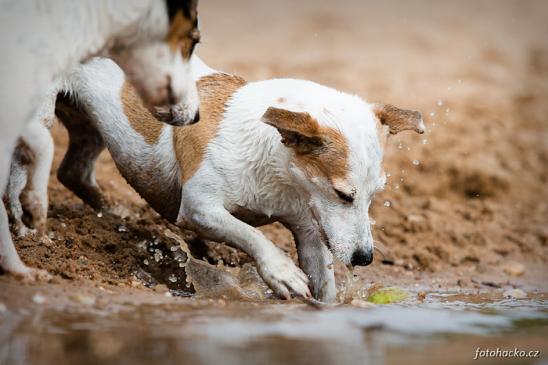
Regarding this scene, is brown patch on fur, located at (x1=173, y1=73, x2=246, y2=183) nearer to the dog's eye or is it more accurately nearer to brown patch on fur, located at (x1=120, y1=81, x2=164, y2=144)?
brown patch on fur, located at (x1=120, y1=81, x2=164, y2=144)

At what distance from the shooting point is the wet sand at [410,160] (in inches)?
227

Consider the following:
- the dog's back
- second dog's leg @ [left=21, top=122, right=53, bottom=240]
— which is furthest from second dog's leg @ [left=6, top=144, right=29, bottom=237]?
the dog's back

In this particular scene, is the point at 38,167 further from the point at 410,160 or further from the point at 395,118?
the point at 410,160

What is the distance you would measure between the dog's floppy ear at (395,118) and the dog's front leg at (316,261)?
0.77m

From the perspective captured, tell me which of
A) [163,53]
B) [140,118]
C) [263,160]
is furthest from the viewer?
[140,118]

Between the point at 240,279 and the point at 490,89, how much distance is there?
21.4 feet

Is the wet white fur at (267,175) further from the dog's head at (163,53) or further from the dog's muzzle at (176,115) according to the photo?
the dog's head at (163,53)

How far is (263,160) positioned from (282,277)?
737 mm

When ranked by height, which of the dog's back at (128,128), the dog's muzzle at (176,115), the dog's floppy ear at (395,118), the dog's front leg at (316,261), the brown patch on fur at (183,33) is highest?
the brown patch on fur at (183,33)

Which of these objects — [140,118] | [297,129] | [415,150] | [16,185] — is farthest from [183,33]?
[415,150]

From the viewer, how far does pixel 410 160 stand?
8914mm

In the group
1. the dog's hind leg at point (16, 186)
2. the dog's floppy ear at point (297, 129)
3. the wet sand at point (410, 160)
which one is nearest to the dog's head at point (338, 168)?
the dog's floppy ear at point (297, 129)

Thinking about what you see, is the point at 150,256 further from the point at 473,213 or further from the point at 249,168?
the point at 473,213

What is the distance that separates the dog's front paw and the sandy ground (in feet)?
2.03
